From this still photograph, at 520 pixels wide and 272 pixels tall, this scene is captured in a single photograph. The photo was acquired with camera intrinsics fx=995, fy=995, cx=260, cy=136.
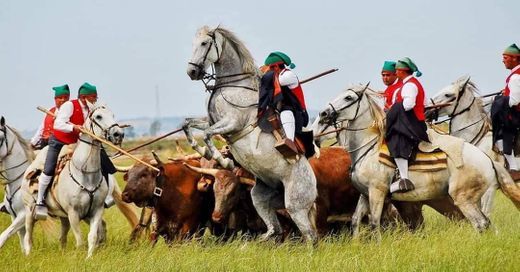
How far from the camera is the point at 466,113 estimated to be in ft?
49.9

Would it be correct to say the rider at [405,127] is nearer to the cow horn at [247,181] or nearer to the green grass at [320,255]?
the green grass at [320,255]

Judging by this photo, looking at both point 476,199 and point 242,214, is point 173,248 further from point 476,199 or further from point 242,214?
point 476,199

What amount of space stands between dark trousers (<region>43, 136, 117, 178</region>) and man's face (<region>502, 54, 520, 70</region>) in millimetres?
5711

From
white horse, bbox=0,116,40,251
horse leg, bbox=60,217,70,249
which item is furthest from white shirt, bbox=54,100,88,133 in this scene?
white horse, bbox=0,116,40,251

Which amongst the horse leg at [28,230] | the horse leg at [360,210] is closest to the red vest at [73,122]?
the horse leg at [28,230]

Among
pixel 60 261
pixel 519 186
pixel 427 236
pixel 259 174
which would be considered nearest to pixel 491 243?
pixel 427 236

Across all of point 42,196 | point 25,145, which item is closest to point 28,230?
point 42,196

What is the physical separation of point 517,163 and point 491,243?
10.7ft

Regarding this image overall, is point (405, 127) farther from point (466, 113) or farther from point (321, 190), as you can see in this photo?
point (466, 113)

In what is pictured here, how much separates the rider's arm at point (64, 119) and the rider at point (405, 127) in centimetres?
428

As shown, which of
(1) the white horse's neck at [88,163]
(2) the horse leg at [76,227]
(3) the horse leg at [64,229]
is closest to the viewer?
(2) the horse leg at [76,227]

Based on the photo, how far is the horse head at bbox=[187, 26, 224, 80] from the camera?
12.3 metres

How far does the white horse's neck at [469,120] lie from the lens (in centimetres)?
1518

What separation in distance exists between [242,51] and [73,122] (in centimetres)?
274
